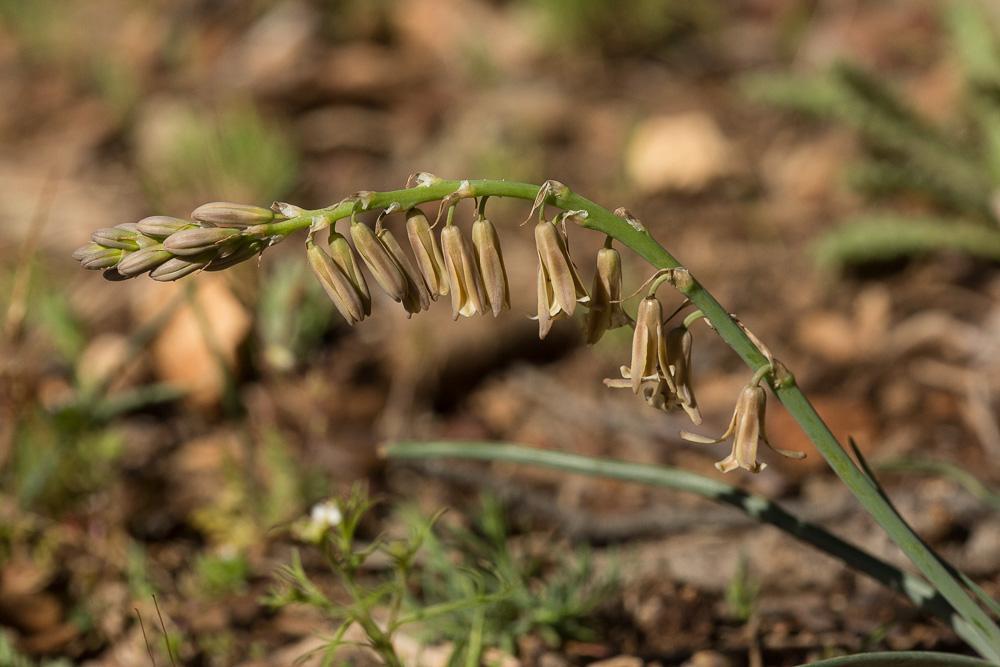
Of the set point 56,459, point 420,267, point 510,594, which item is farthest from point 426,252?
point 56,459

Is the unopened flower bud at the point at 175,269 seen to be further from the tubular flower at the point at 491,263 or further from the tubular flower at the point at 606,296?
the tubular flower at the point at 606,296

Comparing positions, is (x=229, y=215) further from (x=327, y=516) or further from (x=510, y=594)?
(x=510, y=594)

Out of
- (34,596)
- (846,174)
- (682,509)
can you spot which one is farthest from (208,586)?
(846,174)

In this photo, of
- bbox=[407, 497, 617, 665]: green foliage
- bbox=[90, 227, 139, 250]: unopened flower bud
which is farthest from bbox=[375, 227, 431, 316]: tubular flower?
bbox=[407, 497, 617, 665]: green foliage

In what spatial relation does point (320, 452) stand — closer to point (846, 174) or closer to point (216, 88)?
point (846, 174)

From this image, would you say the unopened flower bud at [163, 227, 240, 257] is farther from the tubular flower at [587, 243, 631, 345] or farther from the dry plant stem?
the tubular flower at [587, 243, 631, 345]

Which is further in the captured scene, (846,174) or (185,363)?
(846,174)
